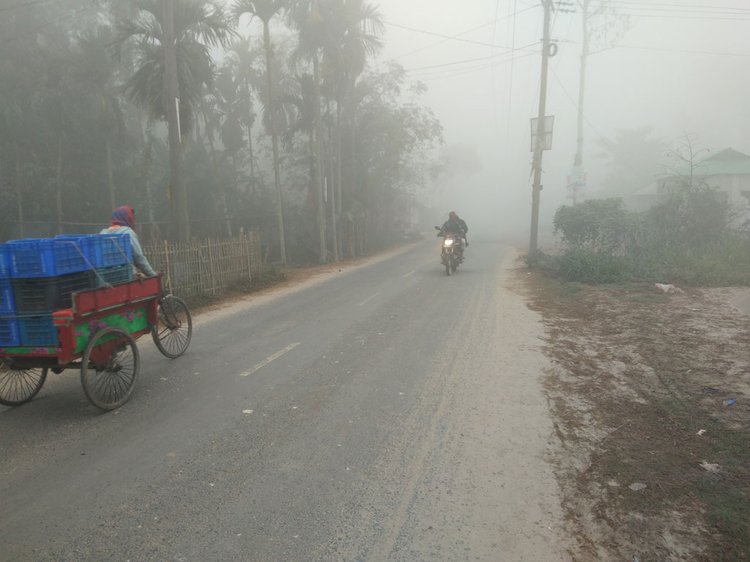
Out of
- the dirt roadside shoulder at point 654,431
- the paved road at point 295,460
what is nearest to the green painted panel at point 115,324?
the paved road at point 295,460

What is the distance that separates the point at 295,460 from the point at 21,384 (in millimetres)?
3434

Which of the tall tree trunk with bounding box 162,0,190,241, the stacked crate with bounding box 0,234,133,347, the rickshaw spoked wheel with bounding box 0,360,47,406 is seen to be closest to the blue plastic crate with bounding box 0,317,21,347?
the stacked crate with bounding box 0,234,133,347

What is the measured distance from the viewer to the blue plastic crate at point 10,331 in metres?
5.04

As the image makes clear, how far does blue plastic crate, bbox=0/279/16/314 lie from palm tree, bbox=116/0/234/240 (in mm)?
9138

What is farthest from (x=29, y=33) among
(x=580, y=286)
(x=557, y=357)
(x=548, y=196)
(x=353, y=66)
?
(x=548, y=196)

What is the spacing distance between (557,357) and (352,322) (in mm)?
3685

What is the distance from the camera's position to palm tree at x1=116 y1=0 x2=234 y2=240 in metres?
13.9

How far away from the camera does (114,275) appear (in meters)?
5.90

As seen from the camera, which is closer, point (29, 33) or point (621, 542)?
point (621, 542)

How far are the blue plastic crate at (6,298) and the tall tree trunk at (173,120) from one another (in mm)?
9097

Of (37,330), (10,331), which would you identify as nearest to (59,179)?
(10,331)

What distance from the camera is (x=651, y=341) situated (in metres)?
7.90

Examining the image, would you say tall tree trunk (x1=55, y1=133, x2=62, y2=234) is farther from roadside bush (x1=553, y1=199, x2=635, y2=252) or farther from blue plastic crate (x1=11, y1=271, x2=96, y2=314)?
roadside bush (x1=553, y1=199, x2=635, y2=252)

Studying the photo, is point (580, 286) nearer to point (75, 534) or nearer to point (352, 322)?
point (352, 322)
